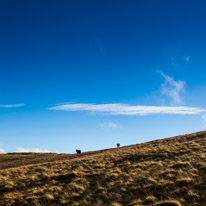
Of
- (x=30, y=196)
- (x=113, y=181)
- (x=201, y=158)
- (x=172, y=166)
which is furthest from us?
(x=201, y=158)

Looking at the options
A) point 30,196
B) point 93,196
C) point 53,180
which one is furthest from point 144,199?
point 53,180

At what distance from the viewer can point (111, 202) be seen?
33.1 feet

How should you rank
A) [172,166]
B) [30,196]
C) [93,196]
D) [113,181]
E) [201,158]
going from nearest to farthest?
[93,196] < [30,196] < [113,181] < [172,166] < [201,158]

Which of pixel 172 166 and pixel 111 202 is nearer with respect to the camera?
pixel 111 202

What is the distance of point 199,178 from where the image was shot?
11539 mm

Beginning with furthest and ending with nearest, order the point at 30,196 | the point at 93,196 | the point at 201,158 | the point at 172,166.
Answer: the point at 201,158 < the point at 172,166 < the point at 30,196 < the point at 93,196

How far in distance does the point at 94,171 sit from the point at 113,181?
370cm

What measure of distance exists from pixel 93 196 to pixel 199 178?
244 inches

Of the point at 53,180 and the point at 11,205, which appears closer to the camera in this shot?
the point at 11,205

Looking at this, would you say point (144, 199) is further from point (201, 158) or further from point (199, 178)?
point (201, 158)

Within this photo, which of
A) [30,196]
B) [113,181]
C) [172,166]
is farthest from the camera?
[172,166]

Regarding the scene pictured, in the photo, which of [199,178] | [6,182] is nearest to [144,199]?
[199,178]

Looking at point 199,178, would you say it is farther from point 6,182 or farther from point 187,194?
point 6,182

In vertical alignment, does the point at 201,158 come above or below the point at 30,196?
above
